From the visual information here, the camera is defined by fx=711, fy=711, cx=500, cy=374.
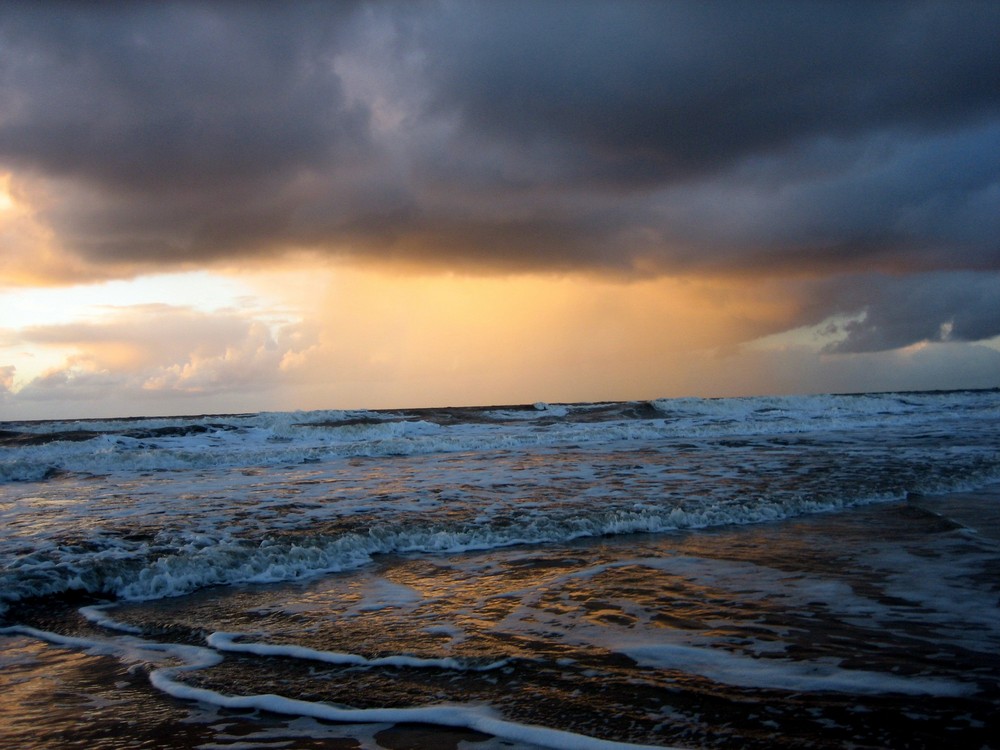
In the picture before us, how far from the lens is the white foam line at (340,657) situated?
15.1 feet

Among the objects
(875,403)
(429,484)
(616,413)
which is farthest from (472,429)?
(875,403)

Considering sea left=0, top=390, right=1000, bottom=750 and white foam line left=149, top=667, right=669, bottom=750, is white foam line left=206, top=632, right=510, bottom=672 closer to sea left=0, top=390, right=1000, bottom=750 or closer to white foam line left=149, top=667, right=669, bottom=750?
sea left=0, top=390, right=1000, bottom=750

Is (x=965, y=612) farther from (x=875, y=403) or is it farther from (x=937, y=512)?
(x=875, y=403)

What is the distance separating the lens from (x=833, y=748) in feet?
11.1

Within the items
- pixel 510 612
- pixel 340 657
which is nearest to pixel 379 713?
pixel 340 657

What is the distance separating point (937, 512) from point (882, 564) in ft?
11.7

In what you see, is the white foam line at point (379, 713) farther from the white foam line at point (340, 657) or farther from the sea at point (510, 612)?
the white foam line at point (340, 657)

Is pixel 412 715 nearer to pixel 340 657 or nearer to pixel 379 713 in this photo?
pixel 379 713

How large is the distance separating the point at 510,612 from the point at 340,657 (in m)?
1.53

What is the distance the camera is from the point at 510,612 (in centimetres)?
580

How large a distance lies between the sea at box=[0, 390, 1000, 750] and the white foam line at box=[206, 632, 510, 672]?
0.09 feet

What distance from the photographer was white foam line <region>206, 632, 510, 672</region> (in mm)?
4609

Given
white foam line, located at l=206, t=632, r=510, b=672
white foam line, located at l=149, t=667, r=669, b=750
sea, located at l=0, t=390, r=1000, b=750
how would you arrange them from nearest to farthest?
white foam line, located at l=149, t=667, r=669, b=750, sea, located at l=0, t=390, r=1000, b=750, white foam line, located at l=206, t=632, r=510, b=672

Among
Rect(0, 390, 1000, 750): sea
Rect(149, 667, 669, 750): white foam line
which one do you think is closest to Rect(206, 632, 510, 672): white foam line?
Rect(0, 390, 1000, 750): sea
